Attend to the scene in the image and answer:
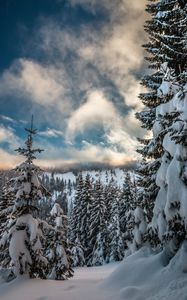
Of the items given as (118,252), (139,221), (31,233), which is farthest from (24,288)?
(118,252)

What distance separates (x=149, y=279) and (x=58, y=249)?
1464cm

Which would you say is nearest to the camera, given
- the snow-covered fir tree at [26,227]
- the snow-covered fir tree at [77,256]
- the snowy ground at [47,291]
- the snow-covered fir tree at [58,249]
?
the snowy ground at [47,291]

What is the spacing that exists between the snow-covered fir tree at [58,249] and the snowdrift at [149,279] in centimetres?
1047

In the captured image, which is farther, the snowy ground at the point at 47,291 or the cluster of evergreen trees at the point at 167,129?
the snowy ground at the point at 47,291

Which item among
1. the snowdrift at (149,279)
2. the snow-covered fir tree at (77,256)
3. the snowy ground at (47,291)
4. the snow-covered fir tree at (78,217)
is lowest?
the snow-covered fir tree at (77,256)

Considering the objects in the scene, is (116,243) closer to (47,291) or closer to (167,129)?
(47,291)

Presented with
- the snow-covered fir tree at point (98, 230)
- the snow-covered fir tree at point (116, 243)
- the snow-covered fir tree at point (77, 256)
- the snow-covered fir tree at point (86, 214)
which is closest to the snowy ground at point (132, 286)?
the snow-covered fir tree at point (77, 256)

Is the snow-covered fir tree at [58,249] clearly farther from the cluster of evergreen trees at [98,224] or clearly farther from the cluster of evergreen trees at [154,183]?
the cluster of evergreen trees at [98,224]

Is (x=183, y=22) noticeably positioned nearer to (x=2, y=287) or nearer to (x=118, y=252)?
(x=2, y=287)

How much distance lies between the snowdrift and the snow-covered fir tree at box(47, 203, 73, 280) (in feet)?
34.3

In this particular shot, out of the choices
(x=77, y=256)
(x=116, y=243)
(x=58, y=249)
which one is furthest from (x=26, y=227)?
(x=116, y=243)

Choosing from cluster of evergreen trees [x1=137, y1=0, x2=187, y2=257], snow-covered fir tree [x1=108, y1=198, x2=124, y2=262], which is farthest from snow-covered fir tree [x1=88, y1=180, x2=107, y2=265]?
cluster of evergreen trees [x1=137, y1=0, x2=187, y2=257]

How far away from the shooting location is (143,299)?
8.77 meters

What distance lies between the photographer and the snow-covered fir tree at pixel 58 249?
23000 mm
